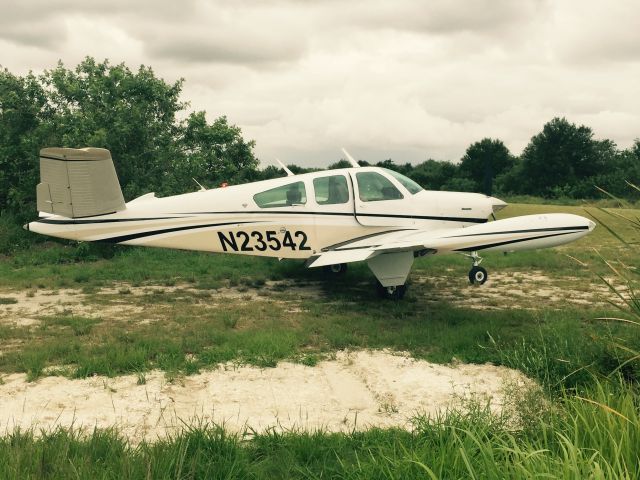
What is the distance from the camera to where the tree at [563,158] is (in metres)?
58.4

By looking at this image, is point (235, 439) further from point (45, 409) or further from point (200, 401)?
point (45, 409)

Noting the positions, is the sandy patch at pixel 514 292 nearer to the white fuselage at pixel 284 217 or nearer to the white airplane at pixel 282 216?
the white airplane at pixel 282 216

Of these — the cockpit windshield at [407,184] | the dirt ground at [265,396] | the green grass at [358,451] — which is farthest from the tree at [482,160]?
→ the green grass at [358,451]

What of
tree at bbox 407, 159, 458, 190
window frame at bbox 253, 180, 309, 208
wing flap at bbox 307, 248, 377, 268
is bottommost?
wing flap at bbox 307, 248, 377, 268

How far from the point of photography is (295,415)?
454 centimetres

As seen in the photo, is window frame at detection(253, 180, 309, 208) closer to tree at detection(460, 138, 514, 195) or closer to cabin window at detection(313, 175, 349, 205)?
cabin window at detection(313, 175, 349, 205)

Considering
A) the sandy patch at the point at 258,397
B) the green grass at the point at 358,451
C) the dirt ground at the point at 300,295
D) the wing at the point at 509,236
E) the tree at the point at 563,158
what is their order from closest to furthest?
the green grass at the point at 358,451 < the sandy patch at the point at 258,397 < the wing at the point at 509,236 < the dirt ground at the point at 300,295 < the tree at the point at 563,158

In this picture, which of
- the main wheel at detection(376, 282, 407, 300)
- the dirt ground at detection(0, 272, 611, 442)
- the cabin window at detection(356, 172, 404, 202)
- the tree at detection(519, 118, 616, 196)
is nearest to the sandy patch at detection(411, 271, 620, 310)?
the main wheel at detection(376, 282, 407, 300)

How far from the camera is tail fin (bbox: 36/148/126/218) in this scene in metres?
8.98

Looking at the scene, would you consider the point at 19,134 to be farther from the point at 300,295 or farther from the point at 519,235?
the point at 519,235

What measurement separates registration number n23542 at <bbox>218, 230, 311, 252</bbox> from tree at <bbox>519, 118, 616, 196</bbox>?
176ft

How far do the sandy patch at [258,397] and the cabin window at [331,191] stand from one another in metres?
4.50

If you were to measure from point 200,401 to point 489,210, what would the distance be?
7.20 metres

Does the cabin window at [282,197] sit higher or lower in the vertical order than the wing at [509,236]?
higher
